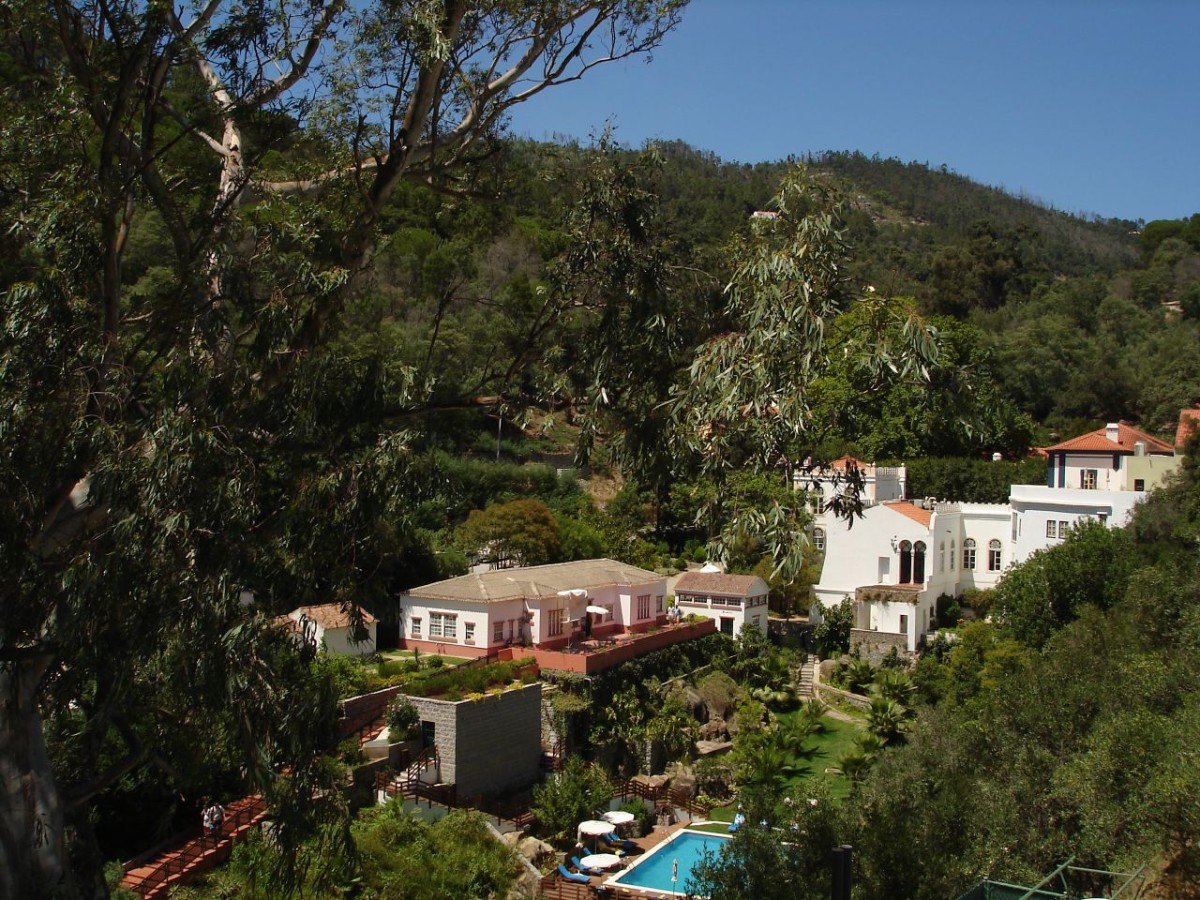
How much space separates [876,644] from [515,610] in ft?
35.0

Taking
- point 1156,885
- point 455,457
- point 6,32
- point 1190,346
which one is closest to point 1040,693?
point 1156,885

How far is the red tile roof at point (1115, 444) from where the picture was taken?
1463 inches

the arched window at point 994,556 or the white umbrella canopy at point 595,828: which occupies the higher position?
the arched window at point 994,556

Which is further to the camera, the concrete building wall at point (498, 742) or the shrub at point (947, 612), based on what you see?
the shrub at point (947, 612)

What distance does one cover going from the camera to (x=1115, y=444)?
122 feet

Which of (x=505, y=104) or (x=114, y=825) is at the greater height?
(x=505, y=104)

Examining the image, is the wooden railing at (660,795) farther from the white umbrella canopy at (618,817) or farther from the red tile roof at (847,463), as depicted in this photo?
the red tile roof at (847,463)

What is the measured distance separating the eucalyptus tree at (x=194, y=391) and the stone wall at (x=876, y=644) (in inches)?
987

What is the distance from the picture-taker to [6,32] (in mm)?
8055

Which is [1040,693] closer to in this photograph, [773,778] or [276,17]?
[773,778]

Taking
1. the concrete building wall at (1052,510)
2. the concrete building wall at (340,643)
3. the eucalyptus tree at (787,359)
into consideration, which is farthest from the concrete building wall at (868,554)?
the eucalyptus tree at (787,359)

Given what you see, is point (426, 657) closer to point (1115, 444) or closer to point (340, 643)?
point (340, 643)

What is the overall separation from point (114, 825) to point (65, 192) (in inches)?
456

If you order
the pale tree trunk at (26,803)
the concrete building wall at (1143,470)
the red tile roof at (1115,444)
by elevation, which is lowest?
the pale tree trunk at (26,803)
